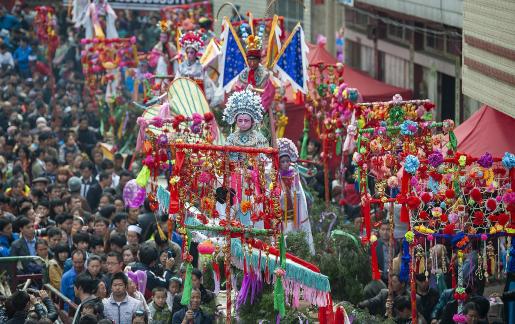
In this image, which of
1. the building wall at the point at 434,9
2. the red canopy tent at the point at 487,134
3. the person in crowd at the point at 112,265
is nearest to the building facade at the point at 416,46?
the building wall at the point at 434,9

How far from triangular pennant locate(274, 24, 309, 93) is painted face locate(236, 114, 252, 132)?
324cm

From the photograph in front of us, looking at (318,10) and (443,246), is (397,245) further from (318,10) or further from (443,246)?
(318,10)

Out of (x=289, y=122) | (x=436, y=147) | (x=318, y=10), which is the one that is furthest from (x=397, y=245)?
(x=318, y=10)

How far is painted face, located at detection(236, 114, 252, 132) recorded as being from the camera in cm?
1477

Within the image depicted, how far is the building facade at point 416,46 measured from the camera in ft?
73.8

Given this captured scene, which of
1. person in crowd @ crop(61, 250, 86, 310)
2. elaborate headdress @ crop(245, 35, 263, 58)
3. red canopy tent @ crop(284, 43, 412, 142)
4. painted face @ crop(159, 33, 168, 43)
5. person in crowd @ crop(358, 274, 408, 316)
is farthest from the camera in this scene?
painted face @ crop(159, 33, 168, 43)

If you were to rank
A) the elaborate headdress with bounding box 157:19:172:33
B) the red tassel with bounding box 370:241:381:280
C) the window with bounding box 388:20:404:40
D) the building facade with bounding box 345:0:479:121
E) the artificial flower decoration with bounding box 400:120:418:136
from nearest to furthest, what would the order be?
the red tassel with bounding box 370:241:381:280 → the artificial flower decoration with bounding box 400:120:418:136 → the building facade with bounding box 345:0:479:121 → the elaborate headdress with bounding box 157:19:172:33 → the window with bounding box 388:20:404:40

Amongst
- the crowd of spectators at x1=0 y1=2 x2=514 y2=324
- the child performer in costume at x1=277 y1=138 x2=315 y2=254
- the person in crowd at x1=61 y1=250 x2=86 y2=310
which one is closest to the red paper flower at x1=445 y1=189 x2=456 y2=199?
the crowd of spectators at x1=0 y1=2 x2=514 y2=324

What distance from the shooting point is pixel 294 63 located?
709 inches

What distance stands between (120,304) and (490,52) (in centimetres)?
642

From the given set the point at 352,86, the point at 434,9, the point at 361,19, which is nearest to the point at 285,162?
the point at 434,9

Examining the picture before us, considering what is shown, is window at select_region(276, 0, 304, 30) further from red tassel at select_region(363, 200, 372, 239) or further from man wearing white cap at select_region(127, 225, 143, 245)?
red tassel at select_region(363, 200, 372, 239)

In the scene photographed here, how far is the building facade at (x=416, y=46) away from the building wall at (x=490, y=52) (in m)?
2.73

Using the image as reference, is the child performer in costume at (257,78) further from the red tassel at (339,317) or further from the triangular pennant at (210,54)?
the red tassel at (339,317)
